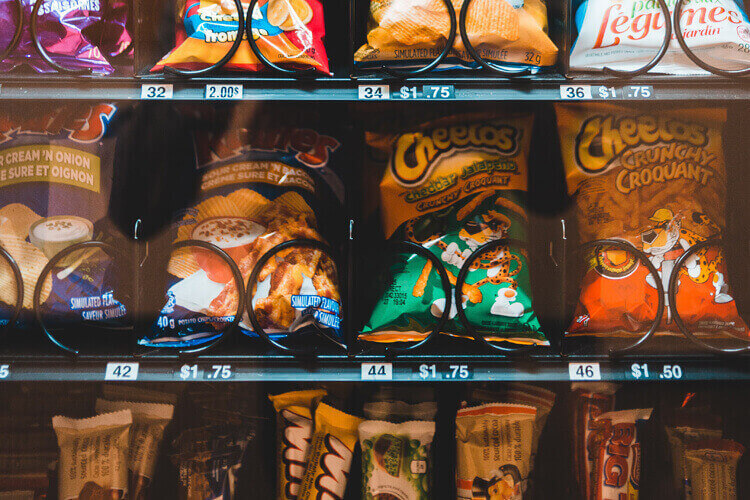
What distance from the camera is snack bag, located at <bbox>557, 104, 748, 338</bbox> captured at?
875mm

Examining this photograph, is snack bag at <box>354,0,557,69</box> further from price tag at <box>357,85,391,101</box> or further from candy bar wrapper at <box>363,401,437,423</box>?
candy bar wrapper at <box>363,401,437,423</box>

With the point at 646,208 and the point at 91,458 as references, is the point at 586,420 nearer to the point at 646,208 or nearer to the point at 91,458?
the point at 646,208

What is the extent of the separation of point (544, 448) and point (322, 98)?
33.8 inches

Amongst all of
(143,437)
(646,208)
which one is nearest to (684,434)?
(646,208)

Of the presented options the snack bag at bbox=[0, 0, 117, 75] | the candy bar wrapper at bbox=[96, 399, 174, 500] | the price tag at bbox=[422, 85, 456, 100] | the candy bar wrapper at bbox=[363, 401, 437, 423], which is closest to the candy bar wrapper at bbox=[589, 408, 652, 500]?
the candy bar wrapper at bbox=[363, 401, 437, 423]

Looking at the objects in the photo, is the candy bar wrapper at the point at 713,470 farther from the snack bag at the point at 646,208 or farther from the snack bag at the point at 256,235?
the snack bag at the point at 256,235

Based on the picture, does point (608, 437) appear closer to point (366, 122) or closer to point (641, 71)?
point (641, 71)

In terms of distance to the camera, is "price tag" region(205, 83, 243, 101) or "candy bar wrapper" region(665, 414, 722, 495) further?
"candy bar wrapper" region(665, 414, 722, 495)

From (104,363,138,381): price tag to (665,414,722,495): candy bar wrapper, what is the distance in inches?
39.5

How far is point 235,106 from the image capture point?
1010 millimetres

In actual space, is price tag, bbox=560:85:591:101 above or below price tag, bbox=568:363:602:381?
above

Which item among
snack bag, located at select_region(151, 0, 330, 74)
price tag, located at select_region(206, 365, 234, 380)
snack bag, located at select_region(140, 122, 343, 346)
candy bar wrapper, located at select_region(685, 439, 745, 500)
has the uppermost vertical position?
snack bag, located at select_region(151, 0, 330, 74)

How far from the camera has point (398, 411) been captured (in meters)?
0.94

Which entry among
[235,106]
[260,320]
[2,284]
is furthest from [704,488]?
[2,284]
